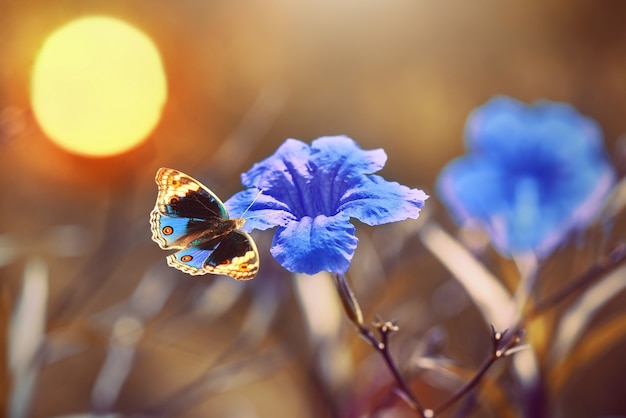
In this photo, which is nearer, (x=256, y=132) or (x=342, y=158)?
(x=342, y=158)

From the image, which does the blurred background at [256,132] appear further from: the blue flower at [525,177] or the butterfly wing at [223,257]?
the butterfly wing at [223,257]

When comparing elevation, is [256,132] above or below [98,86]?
below

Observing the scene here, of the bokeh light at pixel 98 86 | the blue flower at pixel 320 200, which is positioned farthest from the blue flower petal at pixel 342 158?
the bokeh light at pixel 98 86

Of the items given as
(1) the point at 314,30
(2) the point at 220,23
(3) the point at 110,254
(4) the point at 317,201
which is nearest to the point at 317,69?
(1) the point at 314,30

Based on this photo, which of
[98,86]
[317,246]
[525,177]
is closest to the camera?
[317,246]

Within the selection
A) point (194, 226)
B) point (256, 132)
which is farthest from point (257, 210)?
point (256, 132)

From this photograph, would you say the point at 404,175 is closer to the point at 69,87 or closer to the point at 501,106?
the point at 501,106

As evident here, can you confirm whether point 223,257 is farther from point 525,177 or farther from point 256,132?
point 256,132

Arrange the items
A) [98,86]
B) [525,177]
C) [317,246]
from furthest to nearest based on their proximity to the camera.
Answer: [98,86]
[525,177]
[317,246]
